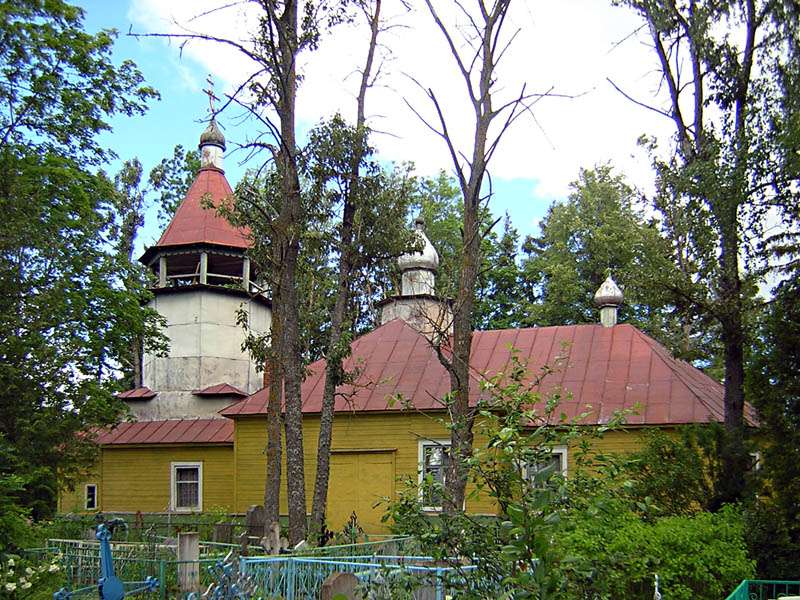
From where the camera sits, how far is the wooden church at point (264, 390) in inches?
738

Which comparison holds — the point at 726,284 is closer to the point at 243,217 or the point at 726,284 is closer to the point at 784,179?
the point at 784,179

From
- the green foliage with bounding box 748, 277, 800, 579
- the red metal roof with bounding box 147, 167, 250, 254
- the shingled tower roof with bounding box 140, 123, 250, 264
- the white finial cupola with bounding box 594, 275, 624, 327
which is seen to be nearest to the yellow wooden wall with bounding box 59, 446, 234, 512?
the shingled tower roof with bounding box 140, 123, 250, 264

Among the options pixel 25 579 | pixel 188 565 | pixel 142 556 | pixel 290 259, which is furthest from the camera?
pixel 290 259

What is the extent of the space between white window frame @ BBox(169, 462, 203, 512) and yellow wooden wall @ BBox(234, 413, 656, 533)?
6.66 feet

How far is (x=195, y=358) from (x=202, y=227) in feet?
13.4

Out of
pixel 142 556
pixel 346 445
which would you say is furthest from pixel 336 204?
pixel 142 556

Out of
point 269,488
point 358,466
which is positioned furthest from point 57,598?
point 358,466

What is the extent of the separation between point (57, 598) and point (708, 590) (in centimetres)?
675

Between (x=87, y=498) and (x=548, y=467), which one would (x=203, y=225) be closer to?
(x=87, y=498)

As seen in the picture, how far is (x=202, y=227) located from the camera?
965 inches

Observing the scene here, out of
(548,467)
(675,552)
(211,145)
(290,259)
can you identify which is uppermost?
(211,145)

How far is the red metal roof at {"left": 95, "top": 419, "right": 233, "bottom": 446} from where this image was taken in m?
22.3

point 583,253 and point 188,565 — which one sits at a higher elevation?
point 583,253

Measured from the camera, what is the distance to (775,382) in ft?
37.0
